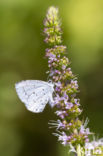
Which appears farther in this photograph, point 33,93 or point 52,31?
point 33,93

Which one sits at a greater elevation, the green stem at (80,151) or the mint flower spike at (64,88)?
the mint flower spike at (64,88)

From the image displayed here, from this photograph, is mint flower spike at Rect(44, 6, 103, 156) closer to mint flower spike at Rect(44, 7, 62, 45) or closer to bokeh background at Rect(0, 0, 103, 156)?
mint flower spike at Rect(44, 7, 62, 45)

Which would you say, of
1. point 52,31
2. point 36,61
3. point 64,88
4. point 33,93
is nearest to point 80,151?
point 64,88

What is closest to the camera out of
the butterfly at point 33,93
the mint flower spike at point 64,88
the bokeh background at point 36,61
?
the mint flower spike at point 64,88

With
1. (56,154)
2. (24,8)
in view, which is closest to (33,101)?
(56,154)

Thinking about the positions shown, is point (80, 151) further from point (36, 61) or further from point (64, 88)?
point (36, 61)

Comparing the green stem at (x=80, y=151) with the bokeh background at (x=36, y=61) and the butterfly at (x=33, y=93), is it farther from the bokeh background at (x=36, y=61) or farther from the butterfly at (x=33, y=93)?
the bokeh background at (x=36, y=61)

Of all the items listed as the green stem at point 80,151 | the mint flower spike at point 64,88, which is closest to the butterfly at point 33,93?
the mint flower spike at point 64,88

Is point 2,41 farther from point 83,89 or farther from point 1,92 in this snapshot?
point 83,89
